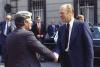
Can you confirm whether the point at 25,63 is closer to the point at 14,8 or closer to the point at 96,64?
Result: the point at 96,64

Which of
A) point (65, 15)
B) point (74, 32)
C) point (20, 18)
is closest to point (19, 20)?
point (20, 18)

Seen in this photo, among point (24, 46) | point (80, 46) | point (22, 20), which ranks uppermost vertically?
point (22, 20)

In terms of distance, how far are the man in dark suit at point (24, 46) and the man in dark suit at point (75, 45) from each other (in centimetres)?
101

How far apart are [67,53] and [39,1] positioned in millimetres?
21391

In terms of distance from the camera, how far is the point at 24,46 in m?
6.32

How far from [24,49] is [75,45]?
1.27 m

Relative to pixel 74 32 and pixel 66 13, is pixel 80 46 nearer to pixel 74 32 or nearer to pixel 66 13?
pixel 74 32

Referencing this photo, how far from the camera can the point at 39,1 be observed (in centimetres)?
2861

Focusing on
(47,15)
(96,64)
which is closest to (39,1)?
(47,15)

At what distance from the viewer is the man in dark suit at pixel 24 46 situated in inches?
248

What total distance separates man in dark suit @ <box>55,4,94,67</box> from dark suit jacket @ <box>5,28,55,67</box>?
3.32 ft

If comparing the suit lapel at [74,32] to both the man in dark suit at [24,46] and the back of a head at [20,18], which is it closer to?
the man in dark suit at [24,46]

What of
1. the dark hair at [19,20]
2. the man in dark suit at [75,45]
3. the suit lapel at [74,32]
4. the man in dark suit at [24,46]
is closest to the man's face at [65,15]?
the man in dark suit at [75,45]

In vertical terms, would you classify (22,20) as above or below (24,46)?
above
